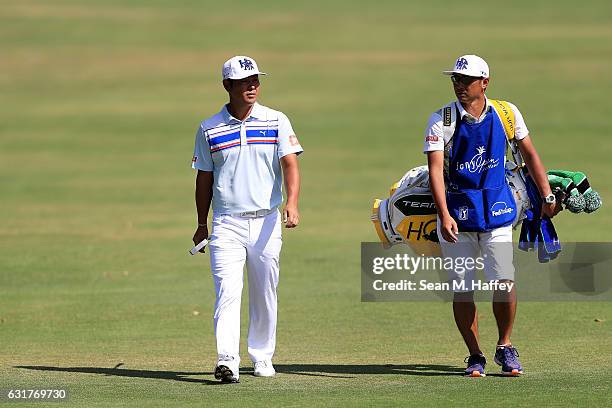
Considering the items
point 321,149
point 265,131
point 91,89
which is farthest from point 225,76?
point 91,89

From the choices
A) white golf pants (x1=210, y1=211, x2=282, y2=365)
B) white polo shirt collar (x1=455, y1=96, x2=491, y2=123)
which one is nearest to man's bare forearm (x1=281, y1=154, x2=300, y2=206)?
white golf pants (x1=210, y1=211, x2=282, y2=365)

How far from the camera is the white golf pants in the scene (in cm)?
1036

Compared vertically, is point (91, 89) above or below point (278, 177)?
above

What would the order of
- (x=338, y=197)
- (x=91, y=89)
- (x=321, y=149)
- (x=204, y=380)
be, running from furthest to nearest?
(x=91, y=89) → (x=321, y=149) → (x=338, y=197) → (x=204, y=380)

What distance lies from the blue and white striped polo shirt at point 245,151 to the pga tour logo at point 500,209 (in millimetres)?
1436

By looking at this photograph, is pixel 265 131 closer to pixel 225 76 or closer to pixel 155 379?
pixel 225 76

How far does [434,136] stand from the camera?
33.1ft

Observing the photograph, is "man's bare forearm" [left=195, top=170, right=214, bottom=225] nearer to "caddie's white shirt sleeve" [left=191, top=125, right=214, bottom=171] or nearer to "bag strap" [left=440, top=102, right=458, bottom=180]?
"caddie's white shirt sleeve" [left=191, top=125, right=214, bottom=171]

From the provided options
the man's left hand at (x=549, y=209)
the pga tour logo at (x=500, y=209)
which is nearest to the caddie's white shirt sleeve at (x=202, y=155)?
the pga tour logo at (x=500, y=209)

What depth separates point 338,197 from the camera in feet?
77.5

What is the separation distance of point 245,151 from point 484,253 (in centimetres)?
184

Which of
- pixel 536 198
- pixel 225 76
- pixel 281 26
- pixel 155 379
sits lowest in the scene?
pixel 155 379

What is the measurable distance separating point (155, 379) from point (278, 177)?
1.69 meters

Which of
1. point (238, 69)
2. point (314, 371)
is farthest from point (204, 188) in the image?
point (314, 371)
